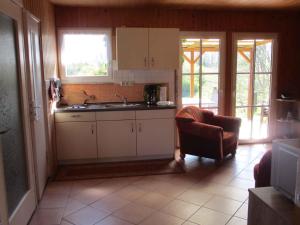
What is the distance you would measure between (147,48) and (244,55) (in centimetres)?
188

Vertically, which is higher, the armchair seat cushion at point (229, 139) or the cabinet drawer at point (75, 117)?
the cabinet drawer at point (75, 117)

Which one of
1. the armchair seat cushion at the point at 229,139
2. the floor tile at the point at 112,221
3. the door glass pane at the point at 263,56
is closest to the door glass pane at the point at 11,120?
the floor tile at the point at 112,221

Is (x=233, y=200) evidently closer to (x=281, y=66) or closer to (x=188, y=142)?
(x=188, y=142)

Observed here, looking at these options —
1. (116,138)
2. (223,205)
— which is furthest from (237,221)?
(116,138)

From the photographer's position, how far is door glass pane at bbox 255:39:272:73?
5035 mm

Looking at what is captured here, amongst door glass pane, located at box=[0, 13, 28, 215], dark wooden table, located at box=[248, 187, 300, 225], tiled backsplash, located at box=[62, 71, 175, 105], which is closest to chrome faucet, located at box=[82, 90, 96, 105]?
tiled backsplash, located at box=[62, 71, 175, 105]

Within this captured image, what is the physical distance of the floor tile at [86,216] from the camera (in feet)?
8.66

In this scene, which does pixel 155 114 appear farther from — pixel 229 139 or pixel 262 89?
pixel 262 89

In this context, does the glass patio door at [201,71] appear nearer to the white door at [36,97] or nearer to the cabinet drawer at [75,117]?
the cabinet drawer at [75,117]

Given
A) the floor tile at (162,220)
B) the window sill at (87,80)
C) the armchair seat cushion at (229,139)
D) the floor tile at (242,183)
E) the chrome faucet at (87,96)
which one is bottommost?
the floor tile at (162,220)

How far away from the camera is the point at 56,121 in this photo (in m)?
4.04

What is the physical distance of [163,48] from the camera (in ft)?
14.2

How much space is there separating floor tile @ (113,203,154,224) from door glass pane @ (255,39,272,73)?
3458 millimetres

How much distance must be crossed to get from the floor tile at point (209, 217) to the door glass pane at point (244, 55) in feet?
9.90
